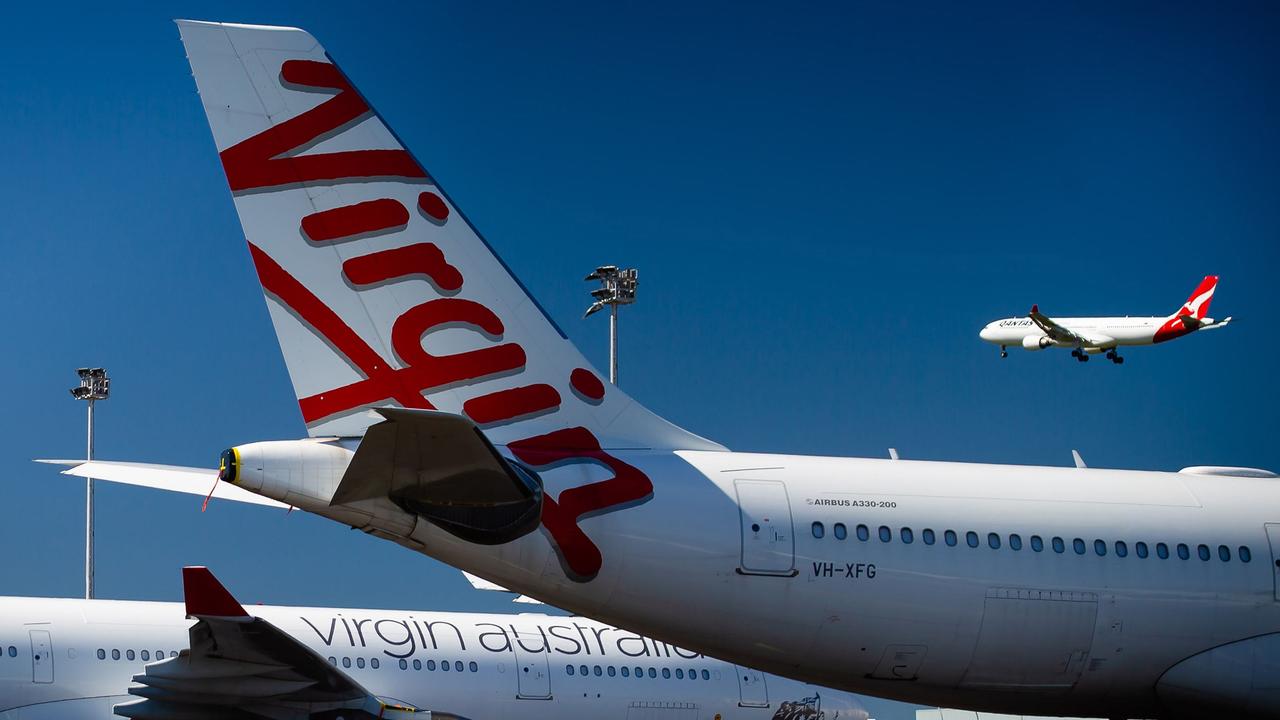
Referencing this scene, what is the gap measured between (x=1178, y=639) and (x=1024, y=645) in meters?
1.42

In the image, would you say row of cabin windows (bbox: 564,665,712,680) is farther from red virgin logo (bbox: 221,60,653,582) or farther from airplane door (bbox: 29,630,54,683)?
red virgin logo (bbox: 221,60,653,582)

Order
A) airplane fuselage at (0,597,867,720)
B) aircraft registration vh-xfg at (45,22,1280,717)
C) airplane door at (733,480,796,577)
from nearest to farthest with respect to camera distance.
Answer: aircraft registration vh-xfg at (45,22,1280,717) < airplane door at (733,480,796,577) < airplane fuselage at (0,597,867,720)

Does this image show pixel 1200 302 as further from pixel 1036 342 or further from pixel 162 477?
pixel 162 477

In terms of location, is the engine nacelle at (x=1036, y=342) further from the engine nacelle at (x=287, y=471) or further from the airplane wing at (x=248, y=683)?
the engine nacelle at (x=287, y=471)

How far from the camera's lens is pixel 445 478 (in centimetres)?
848

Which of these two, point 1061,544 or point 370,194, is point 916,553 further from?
point 370,194

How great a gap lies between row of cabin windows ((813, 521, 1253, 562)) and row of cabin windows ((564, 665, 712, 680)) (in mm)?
10009

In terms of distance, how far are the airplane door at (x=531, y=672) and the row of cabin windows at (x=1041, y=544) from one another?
10015 millimetres

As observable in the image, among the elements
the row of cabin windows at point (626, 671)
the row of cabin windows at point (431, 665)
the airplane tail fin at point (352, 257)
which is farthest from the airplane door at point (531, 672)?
the airplane tail fin at point (352, 257)

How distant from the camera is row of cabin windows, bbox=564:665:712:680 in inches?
770

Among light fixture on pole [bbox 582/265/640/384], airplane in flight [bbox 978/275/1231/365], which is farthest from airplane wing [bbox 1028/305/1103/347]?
light fixture on pole [bbox 582/265/640/384]

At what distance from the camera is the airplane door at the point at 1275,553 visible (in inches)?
444

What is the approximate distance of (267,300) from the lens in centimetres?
955

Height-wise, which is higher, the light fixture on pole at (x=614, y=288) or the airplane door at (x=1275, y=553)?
the light fixture on pole at (x=614, y=288)
